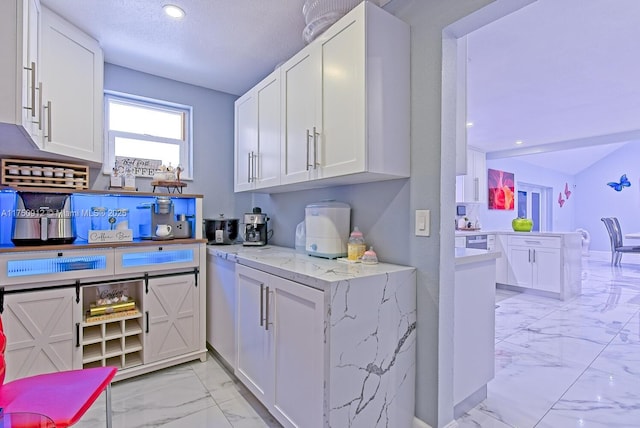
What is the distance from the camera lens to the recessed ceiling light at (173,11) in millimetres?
1995

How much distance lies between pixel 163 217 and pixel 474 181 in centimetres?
529

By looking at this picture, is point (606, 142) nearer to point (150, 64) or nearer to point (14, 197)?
point (150, 64)

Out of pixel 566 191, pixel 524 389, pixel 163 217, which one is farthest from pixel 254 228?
pixel 566 191

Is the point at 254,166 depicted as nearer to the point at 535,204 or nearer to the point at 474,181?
the point at 474,181

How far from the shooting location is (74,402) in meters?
1.22

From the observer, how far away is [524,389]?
211 cm

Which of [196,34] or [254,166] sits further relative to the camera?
[254,166]

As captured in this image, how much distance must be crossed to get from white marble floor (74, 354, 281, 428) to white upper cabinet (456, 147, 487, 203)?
4.75m

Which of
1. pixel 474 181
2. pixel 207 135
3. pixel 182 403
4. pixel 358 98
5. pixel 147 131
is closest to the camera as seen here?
pixel 358 98

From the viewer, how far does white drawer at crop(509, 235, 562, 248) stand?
4.32 m

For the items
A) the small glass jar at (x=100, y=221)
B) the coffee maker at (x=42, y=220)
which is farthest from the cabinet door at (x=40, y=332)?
the small glass jar at (x=100, y=221)

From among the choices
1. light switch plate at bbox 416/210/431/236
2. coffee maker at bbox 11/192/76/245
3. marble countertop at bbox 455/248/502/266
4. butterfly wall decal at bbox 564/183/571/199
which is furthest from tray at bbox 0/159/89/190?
butterfly wall decal at bbox 564/183/571/199

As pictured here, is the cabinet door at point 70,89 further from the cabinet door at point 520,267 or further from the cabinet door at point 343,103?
the cabinet door at point 520,267

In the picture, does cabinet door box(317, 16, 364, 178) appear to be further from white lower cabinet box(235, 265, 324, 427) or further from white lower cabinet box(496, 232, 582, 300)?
white lower cabinet box(496, 232, 582, 300)
